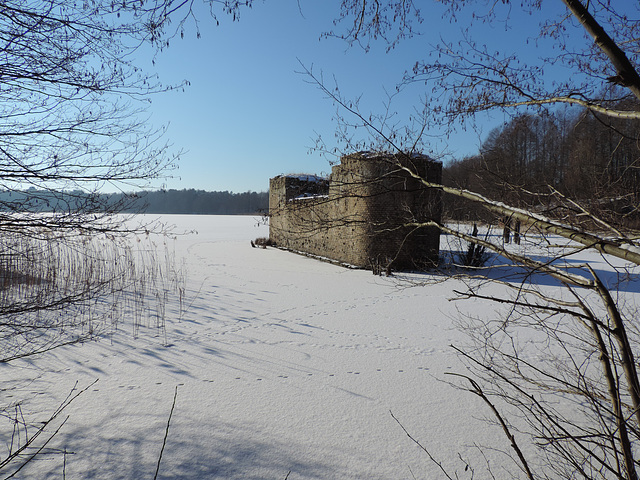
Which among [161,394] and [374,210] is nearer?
[161,394]

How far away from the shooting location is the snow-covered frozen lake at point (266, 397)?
114 inches

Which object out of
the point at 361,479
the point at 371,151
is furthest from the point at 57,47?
the point at 361,479

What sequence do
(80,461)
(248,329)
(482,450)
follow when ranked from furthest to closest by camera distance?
1. (248,329)
2. (482,450)
3. (80,461)

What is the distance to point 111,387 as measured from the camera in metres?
4.06

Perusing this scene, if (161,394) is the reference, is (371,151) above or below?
above

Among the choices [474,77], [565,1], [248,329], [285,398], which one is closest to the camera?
[565,1]

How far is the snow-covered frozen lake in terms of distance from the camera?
9.47 ft

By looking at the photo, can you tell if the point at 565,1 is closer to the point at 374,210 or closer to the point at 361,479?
the point at 361,479

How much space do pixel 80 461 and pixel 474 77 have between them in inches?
149

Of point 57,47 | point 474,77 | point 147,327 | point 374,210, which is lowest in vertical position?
point 147,327

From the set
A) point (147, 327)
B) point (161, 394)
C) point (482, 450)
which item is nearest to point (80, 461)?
point (161, 394)

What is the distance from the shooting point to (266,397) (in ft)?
12.7

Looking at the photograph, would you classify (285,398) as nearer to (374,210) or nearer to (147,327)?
(147,327)

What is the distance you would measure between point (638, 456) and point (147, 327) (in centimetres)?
596
